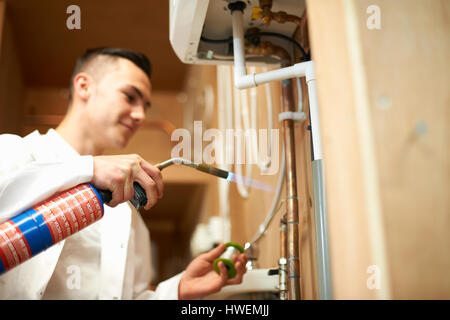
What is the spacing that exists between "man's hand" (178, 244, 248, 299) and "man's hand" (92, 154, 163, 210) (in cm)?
25

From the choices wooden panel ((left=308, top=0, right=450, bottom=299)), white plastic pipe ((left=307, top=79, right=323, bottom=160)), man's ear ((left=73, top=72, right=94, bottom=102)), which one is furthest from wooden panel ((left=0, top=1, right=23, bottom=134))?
wooden panel ((left=308, top=0, right=450, bottom=299))

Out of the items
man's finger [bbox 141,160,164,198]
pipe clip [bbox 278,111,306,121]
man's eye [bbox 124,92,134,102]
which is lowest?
man's finger [bbox 141,160,164,198]

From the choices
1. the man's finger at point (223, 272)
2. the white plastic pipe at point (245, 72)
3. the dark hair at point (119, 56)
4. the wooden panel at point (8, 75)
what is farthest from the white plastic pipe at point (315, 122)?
the wooden panel at point (8, 75)

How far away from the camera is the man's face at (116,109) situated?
101 centimetres

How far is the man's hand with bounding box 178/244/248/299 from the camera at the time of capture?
0.83 m

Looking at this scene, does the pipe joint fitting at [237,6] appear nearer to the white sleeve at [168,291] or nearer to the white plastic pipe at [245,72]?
the white plastic pipe at [245,72]

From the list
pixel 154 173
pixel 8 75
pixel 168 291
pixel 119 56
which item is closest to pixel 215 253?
pixel 168 291

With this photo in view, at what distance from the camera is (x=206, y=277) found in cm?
91

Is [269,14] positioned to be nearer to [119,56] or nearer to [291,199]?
[291,199]

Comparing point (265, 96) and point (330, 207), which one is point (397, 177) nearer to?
point (330, 207)

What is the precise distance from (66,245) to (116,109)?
14.0 inches

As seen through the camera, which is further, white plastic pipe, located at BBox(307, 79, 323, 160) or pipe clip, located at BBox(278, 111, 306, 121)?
pipe clip, located at BBox(278, 111, 306, 121)

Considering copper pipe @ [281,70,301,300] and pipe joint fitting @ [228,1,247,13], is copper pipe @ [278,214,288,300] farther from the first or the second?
pipe joint fitting @ [228,1,247,13]

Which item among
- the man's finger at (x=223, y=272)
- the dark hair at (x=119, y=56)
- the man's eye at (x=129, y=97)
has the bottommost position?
the man's finger at (x=223, y=272)
